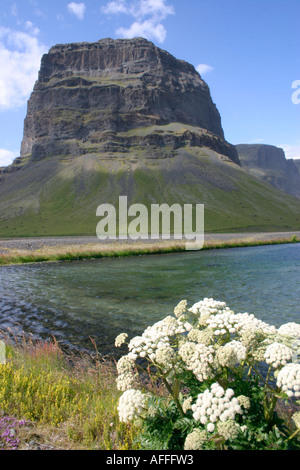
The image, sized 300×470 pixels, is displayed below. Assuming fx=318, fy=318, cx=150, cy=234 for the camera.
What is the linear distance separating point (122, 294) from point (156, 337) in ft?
64.8

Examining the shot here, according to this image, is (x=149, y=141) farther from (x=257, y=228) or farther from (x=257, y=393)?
(x=257, y=393)

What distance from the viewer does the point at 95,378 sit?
8.02m

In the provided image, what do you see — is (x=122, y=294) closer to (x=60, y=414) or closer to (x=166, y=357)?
(x=60, y=414)

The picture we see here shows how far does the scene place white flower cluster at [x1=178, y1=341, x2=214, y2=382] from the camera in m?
4.25

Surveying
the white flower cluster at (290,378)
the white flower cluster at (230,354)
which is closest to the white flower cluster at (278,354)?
the white flower cluster at (290,378)

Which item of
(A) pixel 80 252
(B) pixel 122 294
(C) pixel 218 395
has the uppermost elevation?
(C) pixel 218 395

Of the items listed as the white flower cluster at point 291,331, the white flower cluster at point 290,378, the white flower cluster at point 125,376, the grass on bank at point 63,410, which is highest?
the white flower cluster at point 291,331

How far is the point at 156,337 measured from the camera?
16.9 ft

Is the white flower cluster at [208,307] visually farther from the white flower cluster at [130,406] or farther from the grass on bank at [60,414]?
the grass on bank at [60,414]

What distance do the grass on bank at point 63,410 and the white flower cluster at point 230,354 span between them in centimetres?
196

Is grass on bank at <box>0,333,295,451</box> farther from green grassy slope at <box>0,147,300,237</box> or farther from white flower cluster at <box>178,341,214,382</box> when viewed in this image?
green grassy slope at <box>0,147,300,237</box>

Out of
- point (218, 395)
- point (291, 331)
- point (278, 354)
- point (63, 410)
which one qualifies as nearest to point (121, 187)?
point (63, 410)

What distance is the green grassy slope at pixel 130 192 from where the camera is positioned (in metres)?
139
